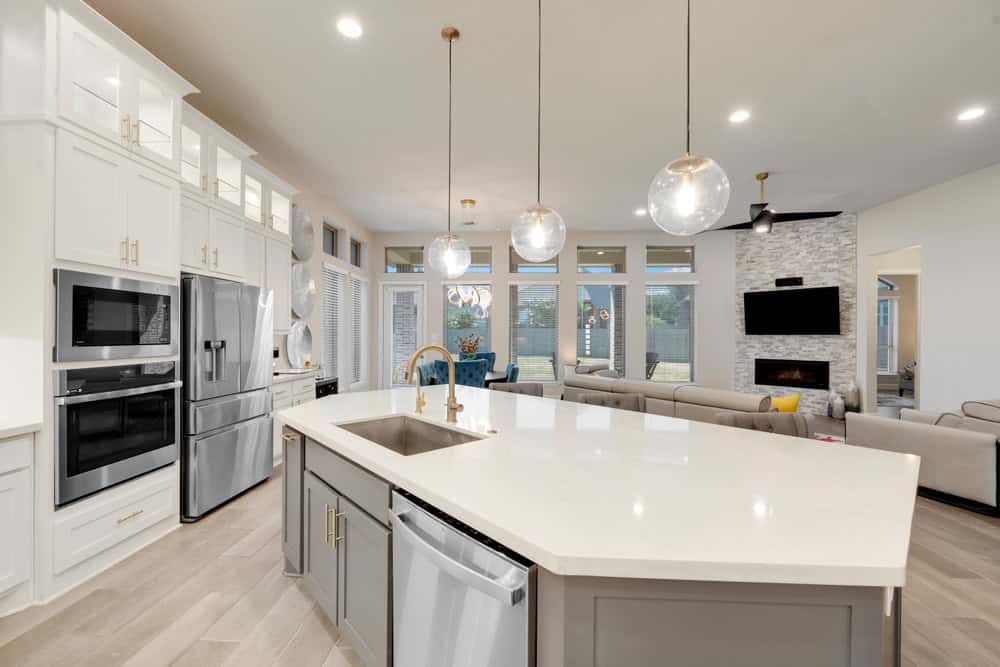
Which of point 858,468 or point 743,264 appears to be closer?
point 858,468

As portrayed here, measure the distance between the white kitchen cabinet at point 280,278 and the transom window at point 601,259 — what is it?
496 cm

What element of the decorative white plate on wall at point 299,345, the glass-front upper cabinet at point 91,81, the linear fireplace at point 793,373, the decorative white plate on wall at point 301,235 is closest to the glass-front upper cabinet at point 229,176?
the glass-front upper cabinet at point 91,81

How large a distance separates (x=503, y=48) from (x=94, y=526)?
3.44 m

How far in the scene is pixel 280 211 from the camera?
14.1ft

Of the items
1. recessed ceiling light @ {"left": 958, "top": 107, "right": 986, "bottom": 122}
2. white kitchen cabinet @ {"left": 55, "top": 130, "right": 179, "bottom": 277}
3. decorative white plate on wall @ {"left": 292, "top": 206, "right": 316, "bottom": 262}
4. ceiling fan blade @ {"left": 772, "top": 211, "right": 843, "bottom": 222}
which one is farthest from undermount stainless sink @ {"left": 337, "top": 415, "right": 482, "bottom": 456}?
ceiling fan blade @ {"left": 772, "top": 211, "right": 843, "bottom": 222}

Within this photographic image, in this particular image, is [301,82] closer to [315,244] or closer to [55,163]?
[55,163]

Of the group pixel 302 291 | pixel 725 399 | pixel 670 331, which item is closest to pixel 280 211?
pixel 302 291

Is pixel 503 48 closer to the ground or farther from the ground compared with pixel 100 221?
farther from the ground

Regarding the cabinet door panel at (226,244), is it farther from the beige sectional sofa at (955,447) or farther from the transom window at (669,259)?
the transom window at (669,259)

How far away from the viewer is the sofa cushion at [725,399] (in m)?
3.28

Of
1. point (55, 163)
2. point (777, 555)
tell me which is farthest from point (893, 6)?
point (55, 163)

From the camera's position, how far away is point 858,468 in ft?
4.39

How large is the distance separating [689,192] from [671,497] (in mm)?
1553

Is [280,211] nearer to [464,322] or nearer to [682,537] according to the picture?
[464,322]
